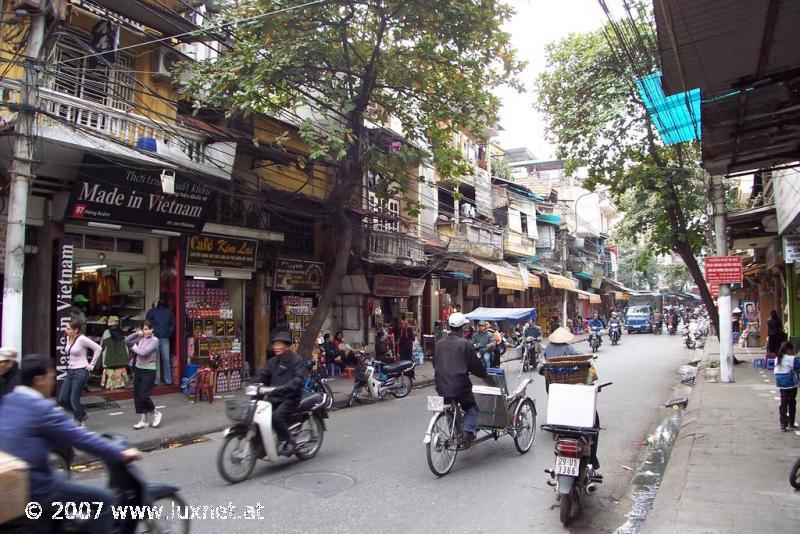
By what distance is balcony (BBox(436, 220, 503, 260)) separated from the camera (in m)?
23.3

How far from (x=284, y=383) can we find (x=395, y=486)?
1.73m

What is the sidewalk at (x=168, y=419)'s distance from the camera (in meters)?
8.32

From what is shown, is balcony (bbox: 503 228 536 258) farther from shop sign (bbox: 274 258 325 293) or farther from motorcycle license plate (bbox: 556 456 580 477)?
motorcycle license plate (bbox: 556 456 580 477)

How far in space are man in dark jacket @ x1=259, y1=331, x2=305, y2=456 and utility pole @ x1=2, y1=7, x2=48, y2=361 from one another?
142 inches

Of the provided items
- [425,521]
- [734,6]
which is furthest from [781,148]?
[425,521]

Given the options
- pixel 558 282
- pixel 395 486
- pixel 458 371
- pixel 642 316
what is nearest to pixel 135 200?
pixel 458 371

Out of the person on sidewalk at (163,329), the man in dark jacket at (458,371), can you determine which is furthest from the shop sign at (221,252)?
the man in dark jacket at (458,371)

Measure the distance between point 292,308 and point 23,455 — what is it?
41.6ft

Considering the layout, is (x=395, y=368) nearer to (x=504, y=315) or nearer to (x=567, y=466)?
(x=504, y=315)

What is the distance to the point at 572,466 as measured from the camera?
16.1 feet

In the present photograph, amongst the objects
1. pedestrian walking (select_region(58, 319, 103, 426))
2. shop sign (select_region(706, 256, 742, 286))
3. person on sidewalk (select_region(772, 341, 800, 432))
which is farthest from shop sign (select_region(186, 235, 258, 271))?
shop sign (select_region(706, 256, 742, 286))

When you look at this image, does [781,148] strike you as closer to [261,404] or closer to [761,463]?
[761,463]

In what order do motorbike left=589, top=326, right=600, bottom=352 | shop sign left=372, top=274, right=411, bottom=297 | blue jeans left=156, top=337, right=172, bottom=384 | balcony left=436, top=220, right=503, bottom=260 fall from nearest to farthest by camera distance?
blue jeans left=156, top=337, right=172, bottom=384 < shop sign left=372, top=274, right=411, bottom=297 < balcony left=436, top=220, right=503, bottom=260 < motorbike left=589, top=326, right=600, bottom=352

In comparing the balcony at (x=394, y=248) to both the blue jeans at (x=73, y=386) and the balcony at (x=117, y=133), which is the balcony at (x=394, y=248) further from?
the blue jeans at (x=73, y=386)
